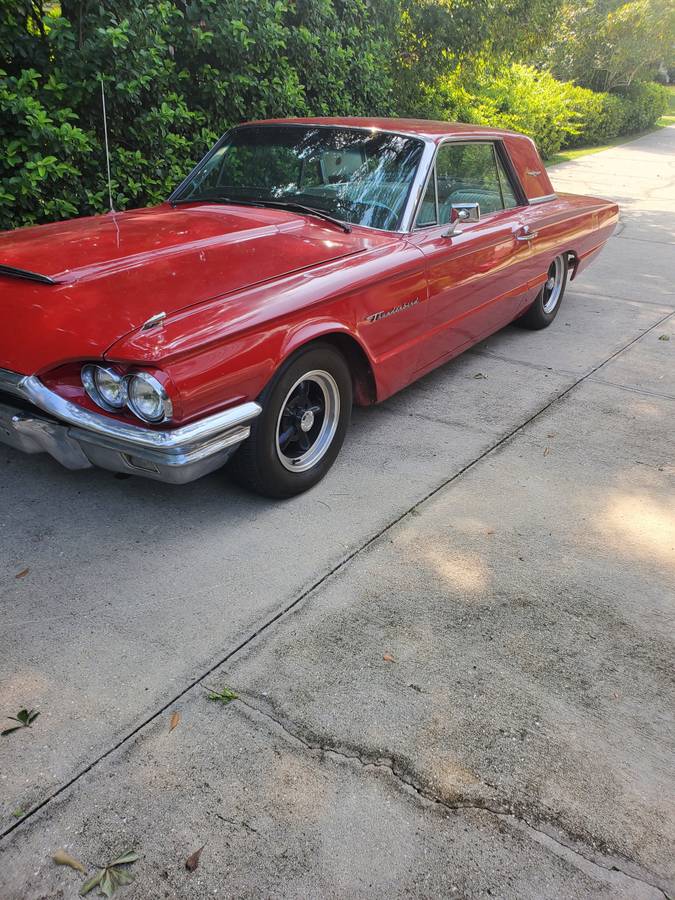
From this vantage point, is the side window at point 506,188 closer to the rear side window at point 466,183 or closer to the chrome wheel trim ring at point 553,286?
the rear side window at point 466,183

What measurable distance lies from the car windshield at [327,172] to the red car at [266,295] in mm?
10

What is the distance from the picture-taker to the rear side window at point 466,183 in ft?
14.1

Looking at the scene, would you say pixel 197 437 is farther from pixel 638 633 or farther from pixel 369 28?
pixel 369 28

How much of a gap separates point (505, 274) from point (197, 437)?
9.55 feet

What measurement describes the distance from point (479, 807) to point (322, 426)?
2.02 m

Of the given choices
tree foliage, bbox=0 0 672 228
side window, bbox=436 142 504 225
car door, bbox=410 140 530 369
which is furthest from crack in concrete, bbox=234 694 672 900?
tree foliage, bbox=0 0 672 228

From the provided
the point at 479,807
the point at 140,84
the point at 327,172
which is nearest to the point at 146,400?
the point at 479,807

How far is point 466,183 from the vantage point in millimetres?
4781

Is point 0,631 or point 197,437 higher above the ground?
point 197,437

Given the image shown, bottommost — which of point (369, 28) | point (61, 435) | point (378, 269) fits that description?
point (61, 435)

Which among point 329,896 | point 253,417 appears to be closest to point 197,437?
point 253,417

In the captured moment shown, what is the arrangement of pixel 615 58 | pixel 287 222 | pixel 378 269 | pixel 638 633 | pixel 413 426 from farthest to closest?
1. pixel 615 58
2. pixel 413 426
3. pixel 287 222
4. pixel 378 269
5. pixel 638 633

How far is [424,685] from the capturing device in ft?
8.38

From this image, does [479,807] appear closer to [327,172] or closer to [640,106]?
[327,172]
